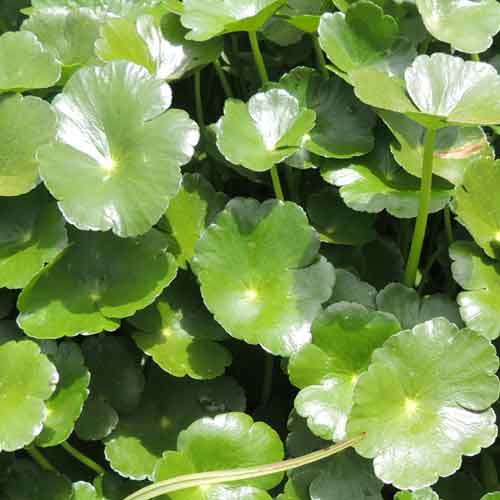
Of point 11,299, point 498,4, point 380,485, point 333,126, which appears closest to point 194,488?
point 380,485

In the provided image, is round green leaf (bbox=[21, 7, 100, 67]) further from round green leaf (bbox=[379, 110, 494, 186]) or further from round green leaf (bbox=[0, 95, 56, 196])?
round green leaf (bbox=[379, 110, 494, 186])

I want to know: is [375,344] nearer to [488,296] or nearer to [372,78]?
[488,296]

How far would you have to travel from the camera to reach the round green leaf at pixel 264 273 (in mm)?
1118

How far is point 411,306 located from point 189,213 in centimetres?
34

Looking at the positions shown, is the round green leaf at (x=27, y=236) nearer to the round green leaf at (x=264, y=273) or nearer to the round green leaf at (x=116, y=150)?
the round green leaf at (x=116, y=150)

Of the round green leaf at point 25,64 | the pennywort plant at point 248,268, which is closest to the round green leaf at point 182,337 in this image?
the pennywort plant at point 248,268

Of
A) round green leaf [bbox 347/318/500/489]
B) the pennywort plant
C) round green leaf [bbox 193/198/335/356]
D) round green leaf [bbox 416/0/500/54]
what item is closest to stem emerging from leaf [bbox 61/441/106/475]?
the pennywort plant

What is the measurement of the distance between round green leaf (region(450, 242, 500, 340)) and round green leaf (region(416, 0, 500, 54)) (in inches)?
11.9

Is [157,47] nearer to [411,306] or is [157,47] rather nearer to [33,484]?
[411,306]

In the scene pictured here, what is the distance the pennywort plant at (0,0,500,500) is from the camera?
1.07 metres

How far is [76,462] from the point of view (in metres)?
1.24

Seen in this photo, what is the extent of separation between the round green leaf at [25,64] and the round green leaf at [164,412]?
1.44ft

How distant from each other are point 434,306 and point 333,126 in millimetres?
305

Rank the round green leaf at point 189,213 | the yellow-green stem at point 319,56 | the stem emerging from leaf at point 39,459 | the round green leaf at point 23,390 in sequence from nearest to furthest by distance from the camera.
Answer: the round green leaf at point 23,390
the stem emerging from leaf at point 39,459
the round green leaf at point 189,213
the yellow-green stem at point 319,56
